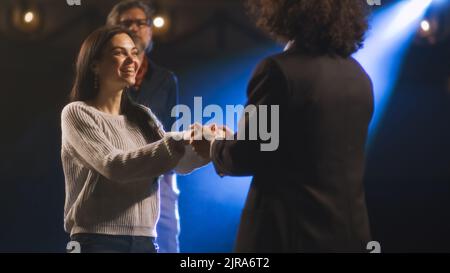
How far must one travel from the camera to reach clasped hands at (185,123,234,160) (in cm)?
175

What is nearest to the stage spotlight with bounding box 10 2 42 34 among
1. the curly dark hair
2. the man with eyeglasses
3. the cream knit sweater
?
the man with eyeglasses

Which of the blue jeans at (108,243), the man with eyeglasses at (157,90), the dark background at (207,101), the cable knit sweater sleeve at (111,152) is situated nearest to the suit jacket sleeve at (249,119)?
the cable knit sweater sleeve at (111,152)

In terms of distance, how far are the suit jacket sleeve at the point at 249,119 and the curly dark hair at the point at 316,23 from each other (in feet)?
0.36

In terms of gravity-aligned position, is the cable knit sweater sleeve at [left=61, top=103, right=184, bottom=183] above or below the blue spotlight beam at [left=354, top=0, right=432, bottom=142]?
below

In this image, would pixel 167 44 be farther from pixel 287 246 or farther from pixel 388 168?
pixel 287 246

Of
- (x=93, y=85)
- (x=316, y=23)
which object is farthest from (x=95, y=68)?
(x=316, y=23)

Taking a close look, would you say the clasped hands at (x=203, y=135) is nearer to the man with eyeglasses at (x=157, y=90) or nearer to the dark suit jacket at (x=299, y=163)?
the dark suit jacket at (x=299, y=163)

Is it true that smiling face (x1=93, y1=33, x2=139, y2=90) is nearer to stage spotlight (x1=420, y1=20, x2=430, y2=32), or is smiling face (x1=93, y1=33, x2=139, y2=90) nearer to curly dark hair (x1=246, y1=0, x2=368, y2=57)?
curly dark hair (x1=246, y1=0, x2=368, y2=57)

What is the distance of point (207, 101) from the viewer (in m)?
2.89

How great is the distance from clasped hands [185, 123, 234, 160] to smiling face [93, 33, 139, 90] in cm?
23

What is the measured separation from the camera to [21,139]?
9.62ft

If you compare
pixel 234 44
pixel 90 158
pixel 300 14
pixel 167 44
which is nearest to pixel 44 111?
pixel 167 44

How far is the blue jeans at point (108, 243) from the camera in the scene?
5.52ft

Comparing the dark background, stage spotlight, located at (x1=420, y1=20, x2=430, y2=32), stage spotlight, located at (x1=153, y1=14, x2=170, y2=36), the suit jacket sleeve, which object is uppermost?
stage spotlight, located at (x1=153, y1=14, x2=170, y2=36)
